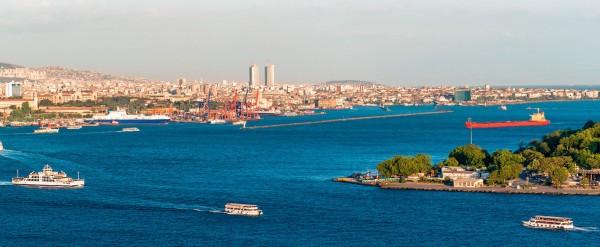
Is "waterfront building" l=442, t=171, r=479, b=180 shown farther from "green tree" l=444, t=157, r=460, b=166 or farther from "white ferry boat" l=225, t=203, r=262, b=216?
"white ferry boat" l=225, t=203, r=262, b=216

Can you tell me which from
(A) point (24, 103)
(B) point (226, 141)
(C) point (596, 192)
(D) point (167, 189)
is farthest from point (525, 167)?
(A) point (24, 103)

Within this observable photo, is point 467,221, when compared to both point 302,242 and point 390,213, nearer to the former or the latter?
point 390,213

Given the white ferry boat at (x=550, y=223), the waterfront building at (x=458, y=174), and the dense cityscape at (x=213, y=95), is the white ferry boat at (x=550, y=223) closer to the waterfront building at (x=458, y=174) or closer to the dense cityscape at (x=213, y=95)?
the waterfront building at (x=458, y=174)

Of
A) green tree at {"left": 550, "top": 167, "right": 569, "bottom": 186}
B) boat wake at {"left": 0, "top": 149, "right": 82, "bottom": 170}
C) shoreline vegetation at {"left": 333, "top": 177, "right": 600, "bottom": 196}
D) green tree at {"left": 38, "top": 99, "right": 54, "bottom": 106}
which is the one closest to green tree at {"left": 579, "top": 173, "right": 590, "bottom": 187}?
shoreline vegetation at {"left": 333, "top": 177, "right": 600, "bottom": 196}

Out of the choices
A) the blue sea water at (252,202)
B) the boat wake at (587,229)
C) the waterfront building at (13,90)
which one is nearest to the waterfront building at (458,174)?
the blue sea water at (252,202)

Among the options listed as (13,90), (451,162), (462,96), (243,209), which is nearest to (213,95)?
(13,90)
